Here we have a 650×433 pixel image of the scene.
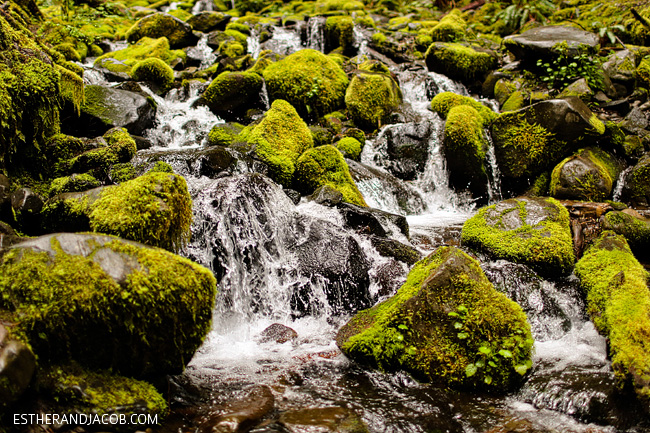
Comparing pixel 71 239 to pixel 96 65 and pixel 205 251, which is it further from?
pixel 96 65

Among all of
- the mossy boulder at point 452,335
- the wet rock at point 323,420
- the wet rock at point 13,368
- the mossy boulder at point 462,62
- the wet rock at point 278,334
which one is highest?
the mossy boulder at point 462,62

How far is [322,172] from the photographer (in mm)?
7531

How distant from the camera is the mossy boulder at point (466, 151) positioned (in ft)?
28.8

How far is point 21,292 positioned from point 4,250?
16.0 inches

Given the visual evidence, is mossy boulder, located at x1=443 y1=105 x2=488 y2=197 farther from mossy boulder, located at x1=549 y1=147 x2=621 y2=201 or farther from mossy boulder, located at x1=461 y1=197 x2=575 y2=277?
mossy boulder, located at x1=461 y1=197 x2=575 y2=277

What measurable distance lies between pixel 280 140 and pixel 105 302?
225 inches

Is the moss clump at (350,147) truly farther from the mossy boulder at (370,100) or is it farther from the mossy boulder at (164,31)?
the mossy boulder at (164,31)

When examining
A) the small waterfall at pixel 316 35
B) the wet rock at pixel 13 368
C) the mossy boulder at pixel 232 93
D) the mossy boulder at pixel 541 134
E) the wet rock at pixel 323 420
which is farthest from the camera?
the small waterfall at pixel 316 35

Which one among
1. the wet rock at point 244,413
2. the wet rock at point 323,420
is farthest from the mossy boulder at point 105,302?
the wet rock at point 323,420

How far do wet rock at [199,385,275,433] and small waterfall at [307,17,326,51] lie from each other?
14862 millimetres

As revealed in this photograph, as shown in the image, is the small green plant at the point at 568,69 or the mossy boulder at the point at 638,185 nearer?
the mossy boulder at the point at 638,185

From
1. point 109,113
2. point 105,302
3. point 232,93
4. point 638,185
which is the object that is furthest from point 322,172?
point 638,185

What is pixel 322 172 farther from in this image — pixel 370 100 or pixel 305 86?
pixel 370 100

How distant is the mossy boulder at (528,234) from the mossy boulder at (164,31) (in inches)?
541
